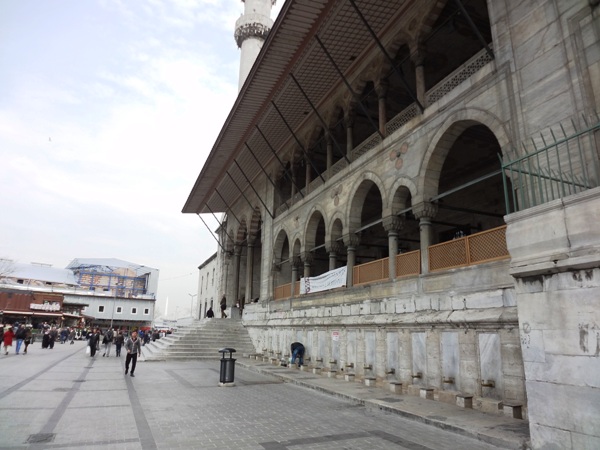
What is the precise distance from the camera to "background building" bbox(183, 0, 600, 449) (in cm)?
512

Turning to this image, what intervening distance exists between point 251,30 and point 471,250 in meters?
35.5

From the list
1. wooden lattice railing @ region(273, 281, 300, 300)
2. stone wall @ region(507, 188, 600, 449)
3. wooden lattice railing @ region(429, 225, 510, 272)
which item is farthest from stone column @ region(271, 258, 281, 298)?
stone wall @ region(507, 188, 600, 449)

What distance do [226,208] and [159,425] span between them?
79.6 feet

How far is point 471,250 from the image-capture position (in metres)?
9.31

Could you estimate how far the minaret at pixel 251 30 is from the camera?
3822 centimetres

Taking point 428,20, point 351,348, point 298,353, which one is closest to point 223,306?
point 298,353

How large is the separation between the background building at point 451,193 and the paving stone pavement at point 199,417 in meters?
1.54

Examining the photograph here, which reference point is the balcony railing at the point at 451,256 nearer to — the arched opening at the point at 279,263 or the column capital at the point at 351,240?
the column capital at the point at 351,240

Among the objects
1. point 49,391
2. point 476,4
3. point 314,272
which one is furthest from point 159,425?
point 314,272

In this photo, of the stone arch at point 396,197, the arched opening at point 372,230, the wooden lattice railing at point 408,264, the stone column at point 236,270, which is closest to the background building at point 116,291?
the stone column at point 236,270

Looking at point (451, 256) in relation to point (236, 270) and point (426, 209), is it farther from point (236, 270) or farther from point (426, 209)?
point (236, 270)

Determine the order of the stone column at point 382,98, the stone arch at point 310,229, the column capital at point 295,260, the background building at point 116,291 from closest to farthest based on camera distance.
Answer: the stone column at point 382,98
the stone arch at point 310,229
the column capital at point 295,260
the background building at point 116,291

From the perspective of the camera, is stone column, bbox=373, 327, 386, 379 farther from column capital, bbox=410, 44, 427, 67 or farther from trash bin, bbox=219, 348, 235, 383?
column capital, bbox=410, 44, 427, 67

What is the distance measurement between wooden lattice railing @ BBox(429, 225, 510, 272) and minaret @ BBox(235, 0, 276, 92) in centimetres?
3184
